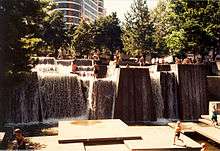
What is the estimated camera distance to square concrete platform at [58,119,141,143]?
53.7 ft

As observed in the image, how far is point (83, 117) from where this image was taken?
25344 mm

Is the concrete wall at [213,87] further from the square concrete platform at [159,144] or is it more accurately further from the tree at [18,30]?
the tree at [18,30]

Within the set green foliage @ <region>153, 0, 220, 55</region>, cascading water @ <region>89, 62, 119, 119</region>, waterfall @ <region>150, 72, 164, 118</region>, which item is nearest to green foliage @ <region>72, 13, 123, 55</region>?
green foliage @ <region>153, 0, 220, 55</region>

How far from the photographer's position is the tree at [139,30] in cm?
4975

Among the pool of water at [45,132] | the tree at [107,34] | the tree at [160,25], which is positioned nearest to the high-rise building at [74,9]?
the tree at [107,34]

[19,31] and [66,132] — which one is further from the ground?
[19,31]

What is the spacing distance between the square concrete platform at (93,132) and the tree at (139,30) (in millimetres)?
30095

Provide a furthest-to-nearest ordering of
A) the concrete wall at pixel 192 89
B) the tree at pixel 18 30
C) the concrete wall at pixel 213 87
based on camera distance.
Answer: the concrete wall at pixel 213 87 → the concrete wall at pixel 192 89 → the tree at pixel 18 30

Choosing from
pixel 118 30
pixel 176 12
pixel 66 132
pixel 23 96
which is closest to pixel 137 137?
pixel 66 132

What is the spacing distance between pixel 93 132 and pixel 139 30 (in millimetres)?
33804

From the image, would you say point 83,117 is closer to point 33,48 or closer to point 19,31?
point 33,48

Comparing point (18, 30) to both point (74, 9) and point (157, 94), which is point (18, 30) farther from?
point (74, 9)

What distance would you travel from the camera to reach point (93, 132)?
17.6 metres

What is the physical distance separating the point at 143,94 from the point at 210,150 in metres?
7.81
